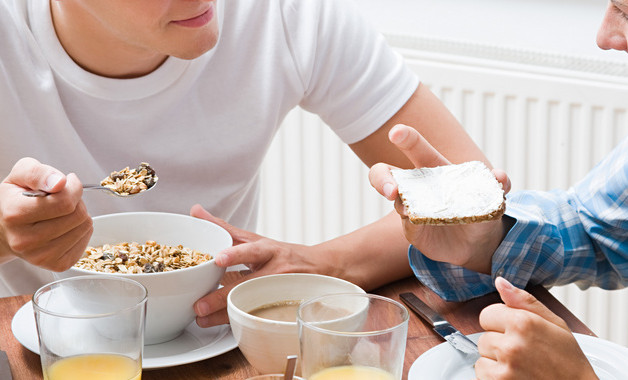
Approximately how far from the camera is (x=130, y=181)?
1.13m

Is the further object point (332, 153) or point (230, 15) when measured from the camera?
point (332, 153)

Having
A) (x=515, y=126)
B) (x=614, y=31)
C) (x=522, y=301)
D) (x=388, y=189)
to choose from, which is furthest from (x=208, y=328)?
(x=515, y=126)

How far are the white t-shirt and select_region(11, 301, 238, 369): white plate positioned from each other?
1.24 ft

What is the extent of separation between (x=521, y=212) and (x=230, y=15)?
0.60 metres

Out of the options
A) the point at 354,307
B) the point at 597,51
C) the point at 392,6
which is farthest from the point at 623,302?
the point at 354,307

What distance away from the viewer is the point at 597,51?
2.25m

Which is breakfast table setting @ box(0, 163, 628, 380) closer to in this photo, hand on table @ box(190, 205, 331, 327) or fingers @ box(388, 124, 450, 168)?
hand on table @ box(190, 205, 331, 327)

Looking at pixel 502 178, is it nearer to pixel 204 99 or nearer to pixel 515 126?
pixel 204 99

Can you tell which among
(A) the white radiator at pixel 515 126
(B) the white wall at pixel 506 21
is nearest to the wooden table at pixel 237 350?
(A) the white radiator at pixel 515 126

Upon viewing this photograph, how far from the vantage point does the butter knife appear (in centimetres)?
93

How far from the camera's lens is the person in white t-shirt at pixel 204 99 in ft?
3.85

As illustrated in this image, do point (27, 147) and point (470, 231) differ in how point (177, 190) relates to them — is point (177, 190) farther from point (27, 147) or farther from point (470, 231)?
point (470, 231)

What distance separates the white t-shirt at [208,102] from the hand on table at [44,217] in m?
0.39

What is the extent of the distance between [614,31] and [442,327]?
0.46 m
